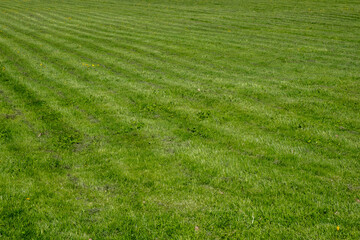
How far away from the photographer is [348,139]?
7730 millimetres

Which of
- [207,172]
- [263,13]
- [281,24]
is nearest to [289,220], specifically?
[207,172]

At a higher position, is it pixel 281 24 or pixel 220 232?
pixel 281 24

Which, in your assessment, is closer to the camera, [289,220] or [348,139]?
[289,220]

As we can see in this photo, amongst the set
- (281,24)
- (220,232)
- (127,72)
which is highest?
(281,24)

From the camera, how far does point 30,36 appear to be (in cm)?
2066

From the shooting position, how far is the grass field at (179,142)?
16.6 feet

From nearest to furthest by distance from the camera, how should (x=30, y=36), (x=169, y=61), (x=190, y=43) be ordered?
(x=169, y=61)
(x=190, y=43)
(x=30, y=36)

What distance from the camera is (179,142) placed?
7.59m

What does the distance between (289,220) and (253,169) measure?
5.01ft

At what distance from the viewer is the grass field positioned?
5055 mm

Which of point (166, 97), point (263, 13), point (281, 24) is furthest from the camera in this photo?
point (263, 13)

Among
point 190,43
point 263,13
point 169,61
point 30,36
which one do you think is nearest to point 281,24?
point 263,13

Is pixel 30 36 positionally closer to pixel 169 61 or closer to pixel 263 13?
pixel 169 61

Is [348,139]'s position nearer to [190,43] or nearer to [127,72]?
[127,72]
